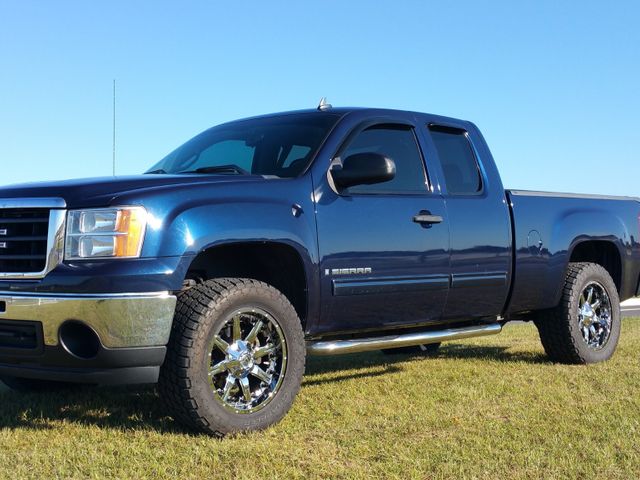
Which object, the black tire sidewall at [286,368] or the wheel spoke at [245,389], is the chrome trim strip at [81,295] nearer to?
the black tire sidewall at [286,368]

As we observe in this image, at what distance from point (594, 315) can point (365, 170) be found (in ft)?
10.6

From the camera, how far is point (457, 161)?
600cm

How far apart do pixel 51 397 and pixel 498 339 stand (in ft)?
17.8

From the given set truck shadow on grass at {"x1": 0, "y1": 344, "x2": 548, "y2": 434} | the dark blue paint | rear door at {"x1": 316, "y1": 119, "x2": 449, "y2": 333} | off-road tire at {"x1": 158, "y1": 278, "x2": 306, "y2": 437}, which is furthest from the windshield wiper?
truck shadow on grass at {"x1": 0, "y1": 344, "x2": 548, "y2": 434}

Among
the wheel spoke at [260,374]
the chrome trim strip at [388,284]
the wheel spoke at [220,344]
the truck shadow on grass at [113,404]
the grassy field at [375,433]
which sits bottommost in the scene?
the truck shadow on grass at [113,404]

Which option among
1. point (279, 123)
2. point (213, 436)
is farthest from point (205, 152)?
point (213, 436)

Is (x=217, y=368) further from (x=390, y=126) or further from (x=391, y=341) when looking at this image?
(x=390, y=126)

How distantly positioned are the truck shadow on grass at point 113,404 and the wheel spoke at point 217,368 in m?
0.34

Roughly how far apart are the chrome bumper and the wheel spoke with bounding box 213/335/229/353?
263mm

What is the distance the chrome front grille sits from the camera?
397cm

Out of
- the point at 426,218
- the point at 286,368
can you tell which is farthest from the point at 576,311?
the point at 286,368

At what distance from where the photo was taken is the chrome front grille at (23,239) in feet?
13.0

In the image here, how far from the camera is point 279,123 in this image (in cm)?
539

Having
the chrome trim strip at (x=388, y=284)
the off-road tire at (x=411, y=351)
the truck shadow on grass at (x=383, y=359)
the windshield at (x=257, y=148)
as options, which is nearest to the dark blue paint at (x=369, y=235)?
the chrome trim strip at (x=388, y=284)
